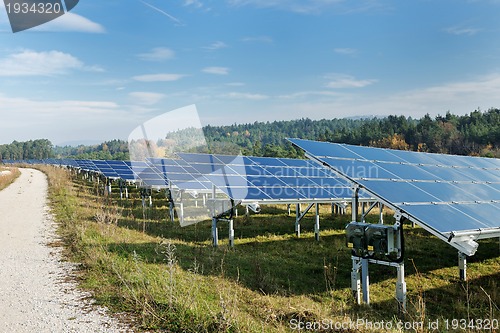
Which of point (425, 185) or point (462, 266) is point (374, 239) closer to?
point (425, 185)

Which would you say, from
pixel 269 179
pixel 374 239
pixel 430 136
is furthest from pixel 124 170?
pixel 430 136

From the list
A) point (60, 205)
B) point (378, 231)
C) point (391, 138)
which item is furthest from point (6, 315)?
point (391, 138)

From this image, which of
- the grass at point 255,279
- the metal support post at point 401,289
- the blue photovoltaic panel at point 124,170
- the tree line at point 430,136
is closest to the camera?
the grass at point 255,279

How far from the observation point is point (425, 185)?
10828 mm

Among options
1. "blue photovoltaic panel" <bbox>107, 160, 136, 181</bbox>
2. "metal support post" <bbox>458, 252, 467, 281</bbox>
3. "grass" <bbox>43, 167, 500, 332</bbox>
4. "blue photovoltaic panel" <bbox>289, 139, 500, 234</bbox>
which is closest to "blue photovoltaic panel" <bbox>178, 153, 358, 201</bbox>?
"grass" <bbox>43, 167, 500, 332</bbox>

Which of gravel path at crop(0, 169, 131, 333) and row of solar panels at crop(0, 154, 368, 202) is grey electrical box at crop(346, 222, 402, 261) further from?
row of solar panels at crop(0, 154, 368, 202)

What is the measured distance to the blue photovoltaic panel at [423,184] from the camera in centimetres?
873

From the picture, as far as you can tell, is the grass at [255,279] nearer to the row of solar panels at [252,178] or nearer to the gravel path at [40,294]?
the gravel path at [40,294]

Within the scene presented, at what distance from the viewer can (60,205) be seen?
23.4 m

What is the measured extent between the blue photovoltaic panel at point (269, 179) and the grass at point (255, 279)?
2.00 metres

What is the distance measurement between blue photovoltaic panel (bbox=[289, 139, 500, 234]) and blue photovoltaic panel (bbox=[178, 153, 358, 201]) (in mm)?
3970

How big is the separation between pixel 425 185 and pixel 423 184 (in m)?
0.06

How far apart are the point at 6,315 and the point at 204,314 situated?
3.90m

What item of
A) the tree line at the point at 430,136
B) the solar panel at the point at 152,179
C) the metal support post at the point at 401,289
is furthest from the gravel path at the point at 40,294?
the tree line at the point at 430,136
